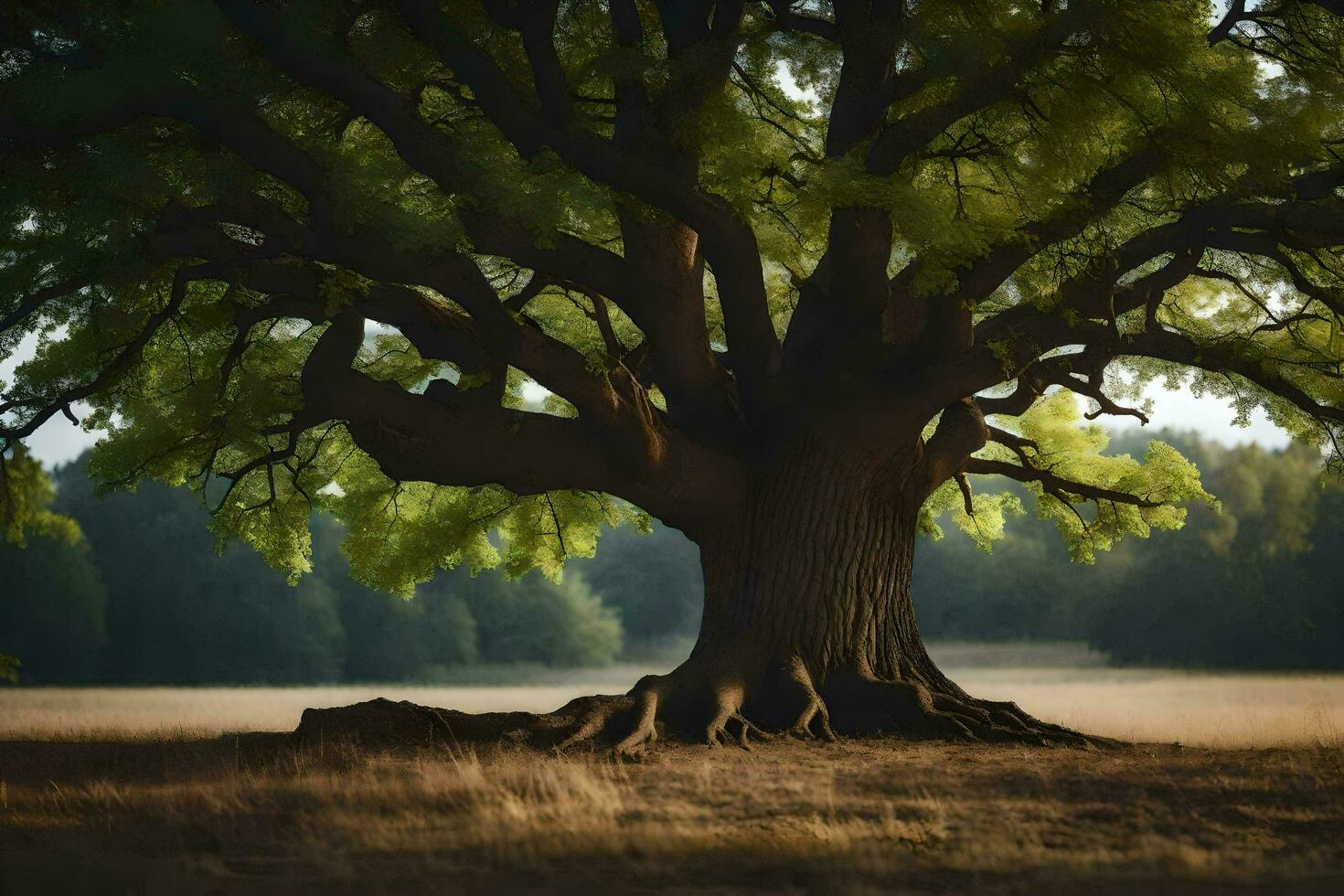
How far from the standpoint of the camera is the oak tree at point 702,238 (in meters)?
8.89

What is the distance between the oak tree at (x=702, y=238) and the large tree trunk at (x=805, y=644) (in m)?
0.04

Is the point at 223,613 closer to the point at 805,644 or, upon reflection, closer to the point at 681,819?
the point at 805,644

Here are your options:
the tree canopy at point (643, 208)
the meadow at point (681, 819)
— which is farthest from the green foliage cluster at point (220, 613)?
the meadow at point (681, 819)

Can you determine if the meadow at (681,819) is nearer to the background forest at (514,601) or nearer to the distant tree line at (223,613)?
the distant tree line at (223,613)

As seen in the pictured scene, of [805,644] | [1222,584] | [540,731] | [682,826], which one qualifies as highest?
[1222,584]

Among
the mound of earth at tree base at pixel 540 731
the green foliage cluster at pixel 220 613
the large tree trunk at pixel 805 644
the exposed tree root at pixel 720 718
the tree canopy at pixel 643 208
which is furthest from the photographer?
the green foliage cluster at pixel 220 613

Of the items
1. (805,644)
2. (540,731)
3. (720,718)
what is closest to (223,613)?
(540,731)

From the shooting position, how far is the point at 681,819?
6.45 meters

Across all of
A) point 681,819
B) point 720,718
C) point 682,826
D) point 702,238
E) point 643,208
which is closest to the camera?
point 682,826

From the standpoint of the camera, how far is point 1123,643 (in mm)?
37219

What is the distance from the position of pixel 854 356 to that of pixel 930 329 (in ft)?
2.34

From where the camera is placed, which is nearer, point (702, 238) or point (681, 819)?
point (681, 819)

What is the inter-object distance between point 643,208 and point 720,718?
411cm

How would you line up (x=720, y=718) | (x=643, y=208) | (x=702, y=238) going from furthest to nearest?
(x=720, y=718) < (x=702, y=238) < (x=643, y=208)
